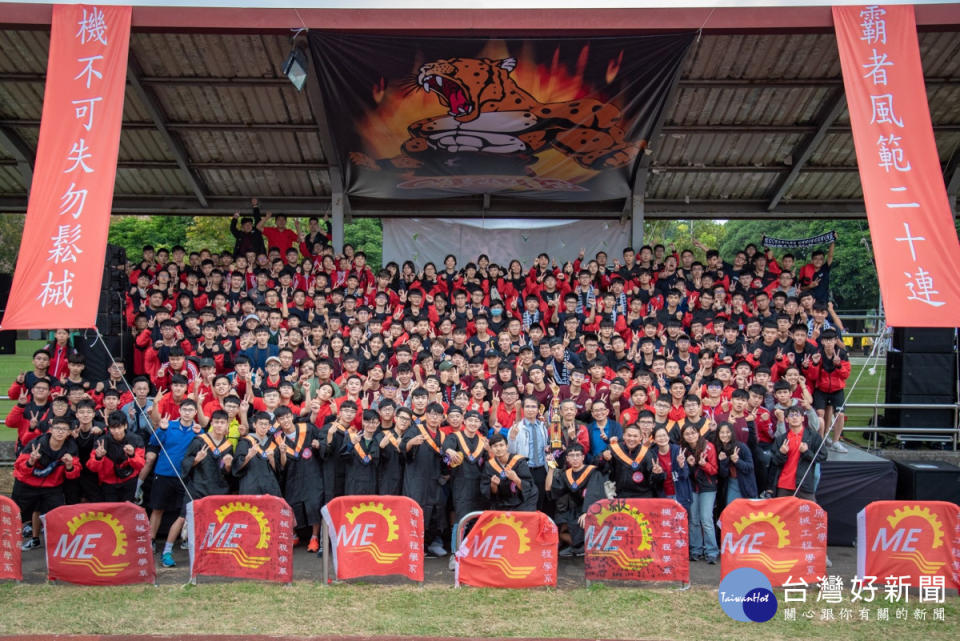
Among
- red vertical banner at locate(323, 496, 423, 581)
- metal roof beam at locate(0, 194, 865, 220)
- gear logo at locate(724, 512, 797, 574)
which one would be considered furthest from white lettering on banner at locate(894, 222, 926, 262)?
metal roof beam at locate(0, 194, 865, 220)

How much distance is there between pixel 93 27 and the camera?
913cm

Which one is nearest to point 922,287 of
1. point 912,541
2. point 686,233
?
point 912,541

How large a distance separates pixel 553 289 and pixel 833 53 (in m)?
5.42

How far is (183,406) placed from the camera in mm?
8281

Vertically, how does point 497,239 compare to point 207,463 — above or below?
above

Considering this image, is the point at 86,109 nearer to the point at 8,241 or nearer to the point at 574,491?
the point at 574,491

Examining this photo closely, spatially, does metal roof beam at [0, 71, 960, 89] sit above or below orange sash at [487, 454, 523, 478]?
above

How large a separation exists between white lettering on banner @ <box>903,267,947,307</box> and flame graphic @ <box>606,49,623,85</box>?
4928 millimetres

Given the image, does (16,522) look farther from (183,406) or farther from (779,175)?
(779,175)

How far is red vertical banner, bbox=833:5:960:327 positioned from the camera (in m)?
7.84

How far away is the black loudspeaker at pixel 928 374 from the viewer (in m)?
11.3

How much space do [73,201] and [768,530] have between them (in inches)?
314

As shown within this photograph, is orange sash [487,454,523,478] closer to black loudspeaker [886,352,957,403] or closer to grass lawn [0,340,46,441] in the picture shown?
black loudspeaker [886,352,957,403]

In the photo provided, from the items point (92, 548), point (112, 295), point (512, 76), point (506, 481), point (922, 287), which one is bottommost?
point (92, 548)
